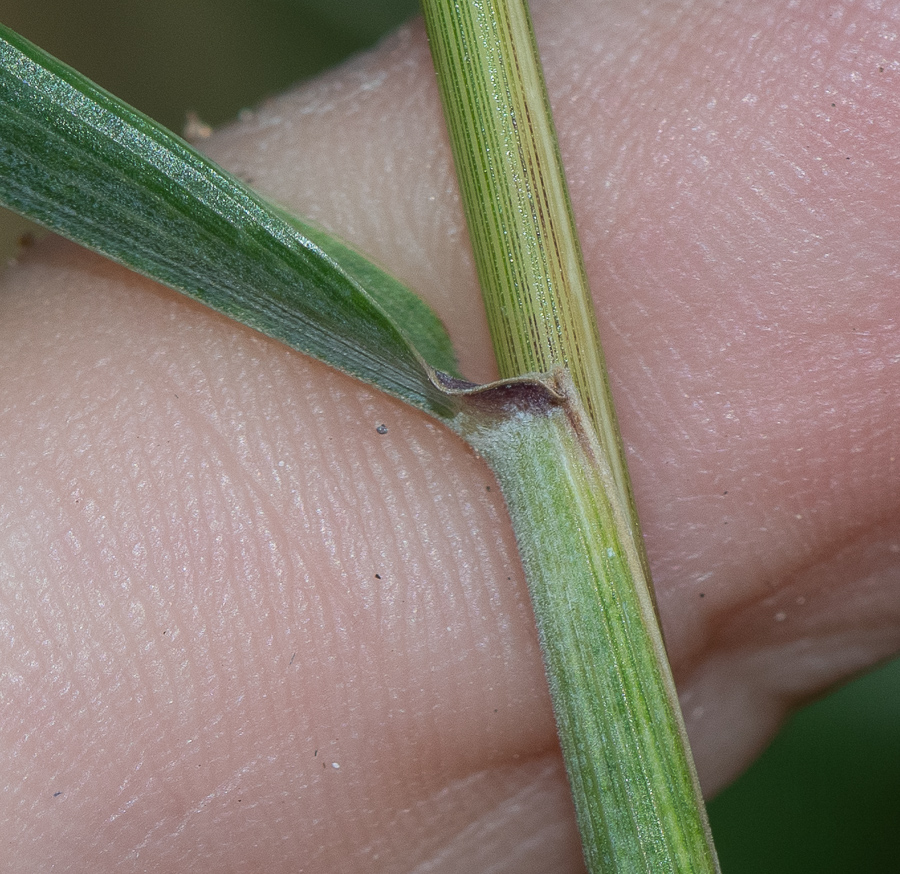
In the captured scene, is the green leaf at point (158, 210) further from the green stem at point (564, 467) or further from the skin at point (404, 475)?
the skin at point (404, 475)

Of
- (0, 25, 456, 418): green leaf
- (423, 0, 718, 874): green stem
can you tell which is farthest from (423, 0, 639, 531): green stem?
(0, 25, 456, 418): green leaf

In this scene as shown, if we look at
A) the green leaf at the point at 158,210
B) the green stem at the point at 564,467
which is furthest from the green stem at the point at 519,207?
the green leaf at the point at 158,210

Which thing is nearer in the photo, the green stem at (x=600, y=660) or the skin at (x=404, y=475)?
the green stem at (x=600, y=660)

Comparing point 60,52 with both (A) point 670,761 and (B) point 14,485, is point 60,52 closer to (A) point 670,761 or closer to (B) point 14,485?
(B) point 14,485

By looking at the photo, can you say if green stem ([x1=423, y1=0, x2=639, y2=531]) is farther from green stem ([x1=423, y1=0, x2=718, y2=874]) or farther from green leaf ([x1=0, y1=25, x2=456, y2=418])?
green leaf ([x1=0, y1=25, x2=456, y2=418])

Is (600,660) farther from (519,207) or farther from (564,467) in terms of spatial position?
(519,207)
